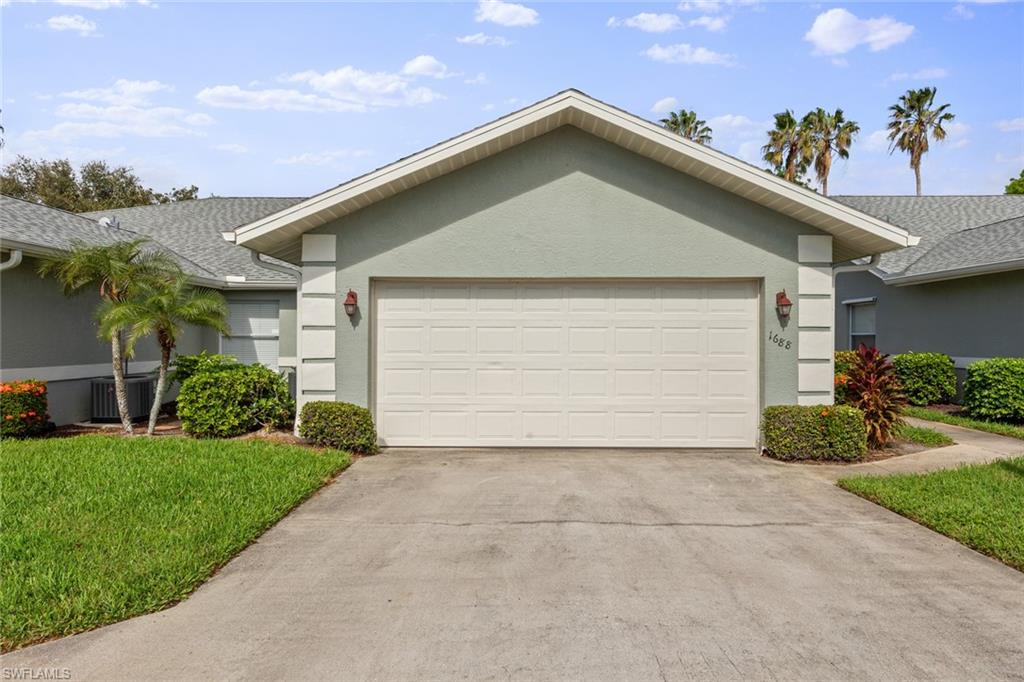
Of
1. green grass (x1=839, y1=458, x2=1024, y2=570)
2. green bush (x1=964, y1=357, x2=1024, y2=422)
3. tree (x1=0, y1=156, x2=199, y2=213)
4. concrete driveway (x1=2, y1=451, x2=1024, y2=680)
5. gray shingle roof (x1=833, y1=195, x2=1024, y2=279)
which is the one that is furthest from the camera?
tree (x1=0, y1=156, x2=199, y2=213)

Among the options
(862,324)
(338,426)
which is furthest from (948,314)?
(338,426)

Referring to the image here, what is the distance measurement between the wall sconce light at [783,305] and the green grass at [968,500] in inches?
102

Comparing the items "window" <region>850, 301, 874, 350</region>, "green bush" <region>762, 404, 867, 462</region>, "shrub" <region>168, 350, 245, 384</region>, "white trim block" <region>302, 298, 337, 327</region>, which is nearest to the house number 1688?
"green bush" <region>762, 404, 867, 462</region>

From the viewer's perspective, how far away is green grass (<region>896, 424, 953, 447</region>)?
30.6 ft

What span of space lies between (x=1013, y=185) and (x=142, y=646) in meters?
49.8

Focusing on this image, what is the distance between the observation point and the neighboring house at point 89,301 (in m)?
9.34

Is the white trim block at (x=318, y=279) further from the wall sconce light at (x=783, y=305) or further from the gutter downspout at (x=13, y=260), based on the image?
the wall sconce light at (x=783, y=305)

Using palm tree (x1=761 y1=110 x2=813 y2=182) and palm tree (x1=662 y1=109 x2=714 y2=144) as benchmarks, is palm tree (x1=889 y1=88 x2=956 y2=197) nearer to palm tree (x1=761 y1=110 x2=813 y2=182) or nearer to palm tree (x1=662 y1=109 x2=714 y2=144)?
palm tree (x1=761 y1=110 x2=813 y2=182)

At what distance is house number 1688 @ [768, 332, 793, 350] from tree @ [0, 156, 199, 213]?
36936mm

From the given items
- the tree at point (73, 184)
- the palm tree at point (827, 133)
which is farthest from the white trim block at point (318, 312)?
the palm tree at point (827, 133)

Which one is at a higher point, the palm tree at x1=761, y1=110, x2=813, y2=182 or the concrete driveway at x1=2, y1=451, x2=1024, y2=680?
the palm tree at x1=761, y1=110, x2=813, y2=182

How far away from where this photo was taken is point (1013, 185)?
38.0 m

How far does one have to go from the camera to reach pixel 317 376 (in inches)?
352

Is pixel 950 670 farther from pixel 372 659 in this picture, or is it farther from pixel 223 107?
pixel 223 107
